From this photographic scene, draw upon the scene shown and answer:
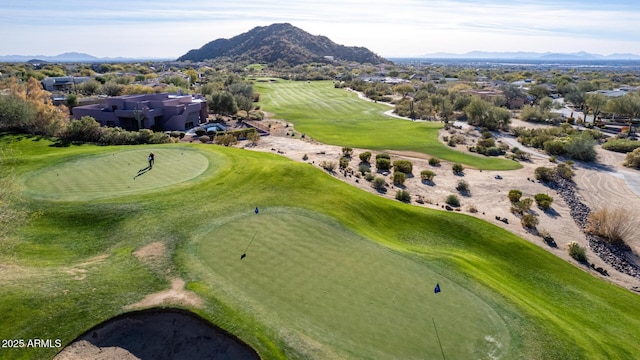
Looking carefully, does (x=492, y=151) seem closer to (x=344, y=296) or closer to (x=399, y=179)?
(x=399, y=179)

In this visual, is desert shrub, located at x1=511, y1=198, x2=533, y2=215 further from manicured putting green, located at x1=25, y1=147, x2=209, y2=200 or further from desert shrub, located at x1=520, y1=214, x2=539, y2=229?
manicured putting green, located at x1=25, y1=147, x2=209, y2=200

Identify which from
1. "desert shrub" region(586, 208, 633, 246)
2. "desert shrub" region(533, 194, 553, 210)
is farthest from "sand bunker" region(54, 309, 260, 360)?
"desert shrub" region(533, 194, 553, 210)

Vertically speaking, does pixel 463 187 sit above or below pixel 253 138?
below

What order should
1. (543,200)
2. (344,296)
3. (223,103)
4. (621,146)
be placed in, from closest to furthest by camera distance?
(344,296)
(543,200)
(621,146)
(223,103)

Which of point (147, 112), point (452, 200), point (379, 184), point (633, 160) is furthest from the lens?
point (147, 112)

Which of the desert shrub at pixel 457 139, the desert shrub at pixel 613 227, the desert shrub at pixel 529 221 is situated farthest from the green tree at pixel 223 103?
the desert shrub at pixel 613 227

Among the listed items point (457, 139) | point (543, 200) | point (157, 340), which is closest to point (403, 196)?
point (543, 200)

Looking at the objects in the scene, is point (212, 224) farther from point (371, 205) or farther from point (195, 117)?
point (195, 117)

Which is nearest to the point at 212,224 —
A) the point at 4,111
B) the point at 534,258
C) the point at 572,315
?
the point at 572,315
